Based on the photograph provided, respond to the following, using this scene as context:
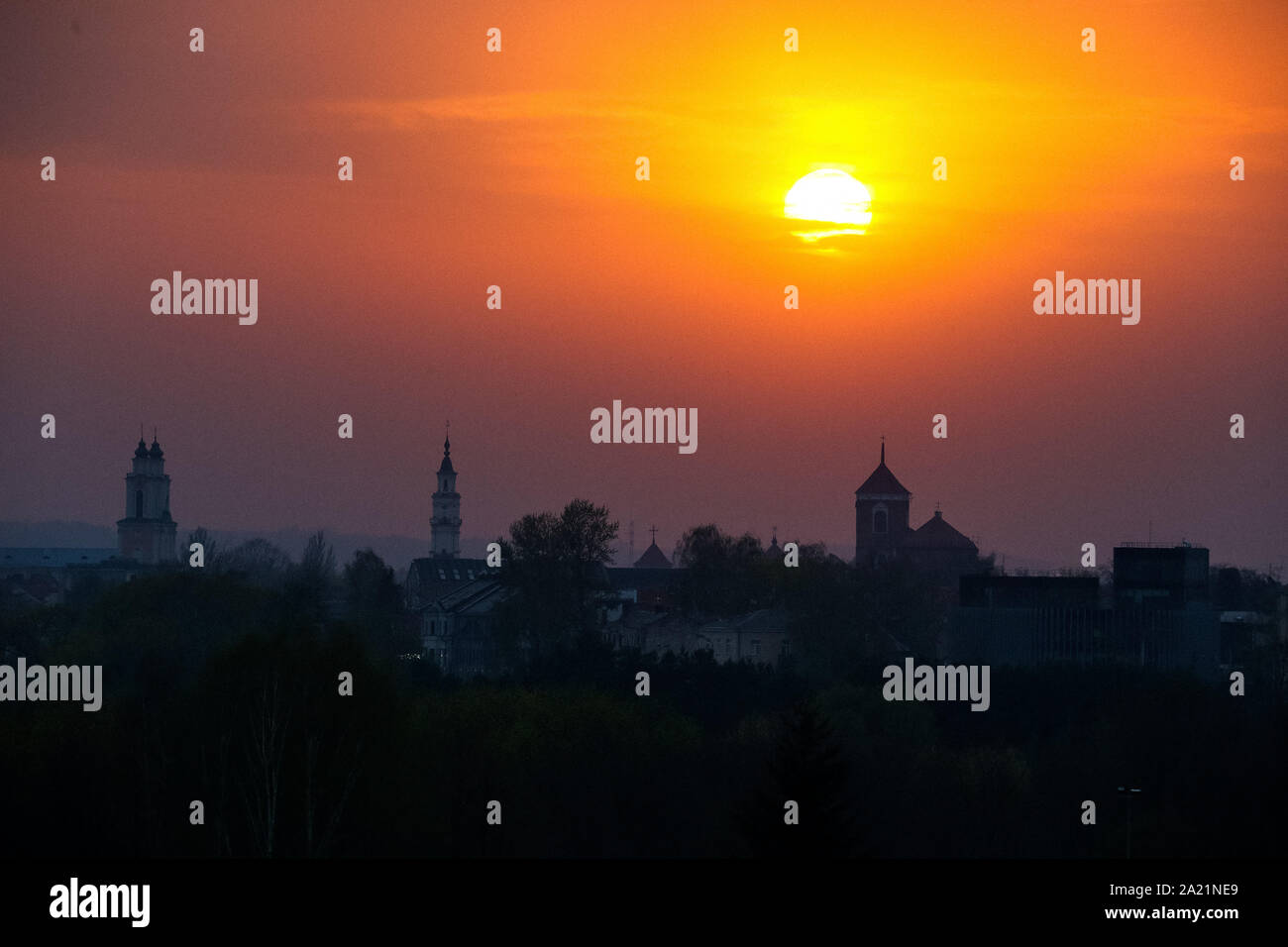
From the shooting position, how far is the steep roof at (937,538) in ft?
609

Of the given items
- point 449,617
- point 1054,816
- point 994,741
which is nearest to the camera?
point 1054,816

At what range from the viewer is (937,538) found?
612 feet

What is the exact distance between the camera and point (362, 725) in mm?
50625

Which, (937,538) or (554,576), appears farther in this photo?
(937,538)

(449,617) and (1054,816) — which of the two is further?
(449,617)

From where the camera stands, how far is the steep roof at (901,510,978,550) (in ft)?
609

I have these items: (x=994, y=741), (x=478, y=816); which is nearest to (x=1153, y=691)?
(x=994, y=741)

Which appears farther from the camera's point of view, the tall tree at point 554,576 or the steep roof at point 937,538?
the steep roof at point 937,538

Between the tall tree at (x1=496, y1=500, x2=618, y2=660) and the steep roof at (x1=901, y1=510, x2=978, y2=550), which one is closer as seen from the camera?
the tall tree at (x1=496, y1=500, x2=618, y2=660)
